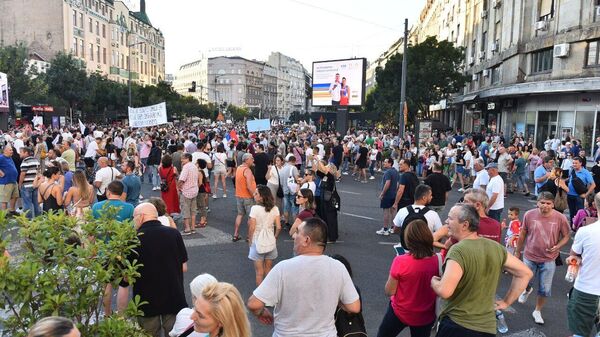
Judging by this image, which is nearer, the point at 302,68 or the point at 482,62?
the point at 482,62

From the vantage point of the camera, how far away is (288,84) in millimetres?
182250

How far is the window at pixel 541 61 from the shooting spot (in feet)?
82.9

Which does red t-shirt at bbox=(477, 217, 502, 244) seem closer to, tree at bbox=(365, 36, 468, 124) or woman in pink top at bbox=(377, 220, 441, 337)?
woman in pink top at bbox=(377, 220, 441, 337)

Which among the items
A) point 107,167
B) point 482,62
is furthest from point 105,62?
point 107,167

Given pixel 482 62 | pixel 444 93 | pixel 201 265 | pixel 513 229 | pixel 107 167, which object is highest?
pixel 482 62

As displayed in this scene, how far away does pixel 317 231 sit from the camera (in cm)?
338

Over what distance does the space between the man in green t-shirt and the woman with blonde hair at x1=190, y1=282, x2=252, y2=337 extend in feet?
5.15

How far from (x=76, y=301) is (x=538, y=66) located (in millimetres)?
28382

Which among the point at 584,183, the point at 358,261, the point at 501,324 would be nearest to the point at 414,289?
the point at 501,324

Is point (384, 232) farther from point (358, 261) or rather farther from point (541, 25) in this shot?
point (541, 25)

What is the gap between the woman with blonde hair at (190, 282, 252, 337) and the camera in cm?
270

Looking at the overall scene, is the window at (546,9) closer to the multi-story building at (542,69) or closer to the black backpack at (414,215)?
the multi-story building at (542,69)

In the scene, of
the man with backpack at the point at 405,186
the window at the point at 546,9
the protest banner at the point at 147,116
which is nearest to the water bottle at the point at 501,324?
the man with backpack at the point at 405,186

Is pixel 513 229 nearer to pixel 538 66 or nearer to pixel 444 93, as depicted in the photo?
pixel 538 66
